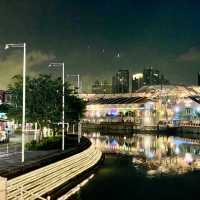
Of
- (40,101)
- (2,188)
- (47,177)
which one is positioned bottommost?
(47,177)

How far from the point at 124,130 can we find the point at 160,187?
129368 mm

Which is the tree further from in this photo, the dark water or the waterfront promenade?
the waterfront promenade

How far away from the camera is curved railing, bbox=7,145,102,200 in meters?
29.2

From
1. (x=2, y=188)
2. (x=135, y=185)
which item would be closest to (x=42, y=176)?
(x=2, y=188)

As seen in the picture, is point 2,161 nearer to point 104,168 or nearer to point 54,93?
point 104,168

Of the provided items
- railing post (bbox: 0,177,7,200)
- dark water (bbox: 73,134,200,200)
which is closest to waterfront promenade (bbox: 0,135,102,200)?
railing post (bbox: 0,177,7,200)

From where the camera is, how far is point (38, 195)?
3192 cm

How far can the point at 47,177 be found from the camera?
119 ft

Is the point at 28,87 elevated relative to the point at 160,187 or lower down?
elevated

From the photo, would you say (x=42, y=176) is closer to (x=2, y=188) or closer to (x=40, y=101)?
(x=2, y=188)

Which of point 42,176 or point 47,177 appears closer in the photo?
point 42,176

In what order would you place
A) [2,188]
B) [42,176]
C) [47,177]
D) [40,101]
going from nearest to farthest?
[2,188]
[42,176]
[47,177]
[40,101]

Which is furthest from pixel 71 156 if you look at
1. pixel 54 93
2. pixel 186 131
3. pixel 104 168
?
pixel 186 131

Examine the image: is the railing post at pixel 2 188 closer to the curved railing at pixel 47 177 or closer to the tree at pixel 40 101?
the curved railing at pixel 47 177
